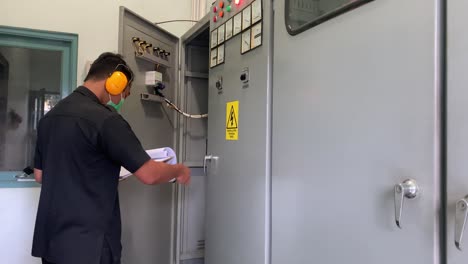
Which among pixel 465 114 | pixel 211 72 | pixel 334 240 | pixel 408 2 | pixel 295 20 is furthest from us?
pixel 211 72

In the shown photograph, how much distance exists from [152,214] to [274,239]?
3.98ft

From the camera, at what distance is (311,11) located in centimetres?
113

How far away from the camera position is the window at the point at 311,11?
97 cm

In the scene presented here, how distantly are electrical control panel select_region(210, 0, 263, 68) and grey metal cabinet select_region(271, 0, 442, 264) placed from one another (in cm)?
19

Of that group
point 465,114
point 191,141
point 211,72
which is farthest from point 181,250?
point 465,114

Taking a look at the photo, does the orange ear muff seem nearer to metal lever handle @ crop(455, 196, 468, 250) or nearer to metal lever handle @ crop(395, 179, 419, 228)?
metal lever handle @ crop(395, 179, 419, 228)

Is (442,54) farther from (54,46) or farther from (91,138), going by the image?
(54,46)

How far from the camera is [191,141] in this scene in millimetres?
2551

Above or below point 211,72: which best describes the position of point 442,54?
below

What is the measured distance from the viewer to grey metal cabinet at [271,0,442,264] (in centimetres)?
73

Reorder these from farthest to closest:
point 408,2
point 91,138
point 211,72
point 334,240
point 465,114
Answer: point 211,72 → point 91,138 → point 334,240 → point 408,2 → point 465,114

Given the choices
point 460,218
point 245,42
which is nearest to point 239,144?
point 245,42

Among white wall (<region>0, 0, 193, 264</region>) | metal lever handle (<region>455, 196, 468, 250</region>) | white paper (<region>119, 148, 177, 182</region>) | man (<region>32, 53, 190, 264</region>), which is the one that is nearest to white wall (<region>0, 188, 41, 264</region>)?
white wall (<region>0, 0, 193, 264</region>)

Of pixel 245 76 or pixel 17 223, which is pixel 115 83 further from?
pixel 17 223
